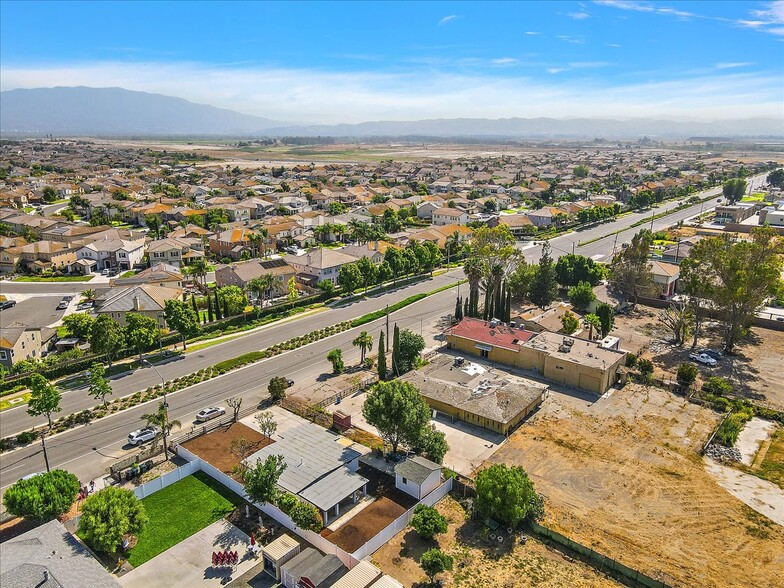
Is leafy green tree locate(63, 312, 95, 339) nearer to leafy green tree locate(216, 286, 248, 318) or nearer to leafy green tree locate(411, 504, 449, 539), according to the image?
leafy green tree locate(216, 286, 248, 318)

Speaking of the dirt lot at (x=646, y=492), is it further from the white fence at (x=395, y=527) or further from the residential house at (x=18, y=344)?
the residential house at (x=18, y=344)

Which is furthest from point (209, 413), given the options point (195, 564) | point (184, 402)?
point (195, 564)

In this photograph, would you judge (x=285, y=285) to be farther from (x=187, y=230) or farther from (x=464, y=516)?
(x=464, y=516)

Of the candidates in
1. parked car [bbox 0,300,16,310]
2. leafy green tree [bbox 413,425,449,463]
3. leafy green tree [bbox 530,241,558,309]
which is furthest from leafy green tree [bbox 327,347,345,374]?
parked car [bbox 0,300,16,310]

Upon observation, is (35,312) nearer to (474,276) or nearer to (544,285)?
(474,276)

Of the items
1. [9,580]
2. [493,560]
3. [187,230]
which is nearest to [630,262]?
[493,560]
